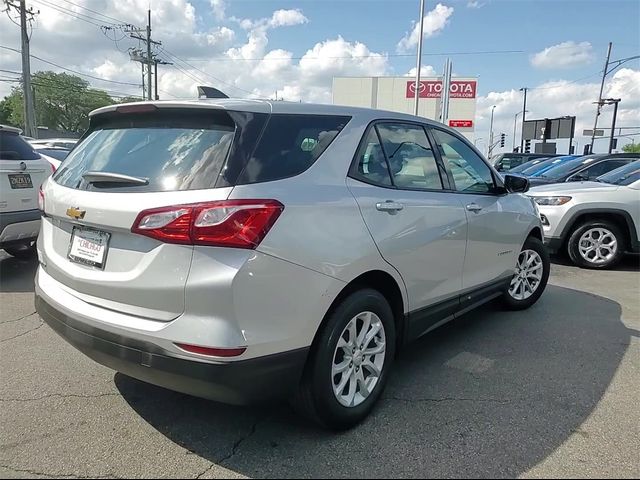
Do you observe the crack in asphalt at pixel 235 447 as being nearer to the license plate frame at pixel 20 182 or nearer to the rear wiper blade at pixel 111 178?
the rear wiper blade at pixel 111 178

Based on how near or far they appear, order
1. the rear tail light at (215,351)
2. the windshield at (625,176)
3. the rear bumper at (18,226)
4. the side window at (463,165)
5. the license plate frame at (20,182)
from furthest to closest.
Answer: the windshield at (625,176) → the license plate frame at (20,182) → the rear bumper at (18,226) → the side window at (463,165) → the rear tail light at (215,351)

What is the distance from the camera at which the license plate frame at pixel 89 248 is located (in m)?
2.41

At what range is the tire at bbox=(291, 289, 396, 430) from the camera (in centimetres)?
248

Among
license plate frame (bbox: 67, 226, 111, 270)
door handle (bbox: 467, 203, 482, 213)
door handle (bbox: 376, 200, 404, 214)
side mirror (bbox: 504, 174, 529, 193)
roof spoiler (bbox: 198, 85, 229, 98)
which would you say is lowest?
license plate frame (bbox: 67, 226, 111, 270)

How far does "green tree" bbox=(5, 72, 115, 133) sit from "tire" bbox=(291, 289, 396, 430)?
254 feet

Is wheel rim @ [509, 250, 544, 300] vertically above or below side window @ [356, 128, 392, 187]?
below

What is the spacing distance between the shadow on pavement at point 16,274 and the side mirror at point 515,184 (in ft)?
16.3

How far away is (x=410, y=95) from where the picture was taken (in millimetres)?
40531

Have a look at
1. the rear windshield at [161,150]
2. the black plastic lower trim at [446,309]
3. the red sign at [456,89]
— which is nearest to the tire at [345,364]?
the black plastic lower trim at [446,309]

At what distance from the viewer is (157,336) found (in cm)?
221

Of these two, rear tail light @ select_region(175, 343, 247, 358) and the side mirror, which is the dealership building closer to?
the side mirror

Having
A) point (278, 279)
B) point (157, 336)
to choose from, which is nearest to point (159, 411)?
point (157, 336)

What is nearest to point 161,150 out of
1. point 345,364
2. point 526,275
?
point 345,364

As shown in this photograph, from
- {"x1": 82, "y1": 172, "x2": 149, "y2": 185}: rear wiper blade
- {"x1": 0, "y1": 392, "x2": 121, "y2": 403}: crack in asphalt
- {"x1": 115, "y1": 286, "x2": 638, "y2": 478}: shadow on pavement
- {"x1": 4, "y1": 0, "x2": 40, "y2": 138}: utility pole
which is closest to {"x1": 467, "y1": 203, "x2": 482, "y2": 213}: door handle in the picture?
{"x1": 115, "y1": 286, "x2": 638, "y2": 478}: shadow on pavement
